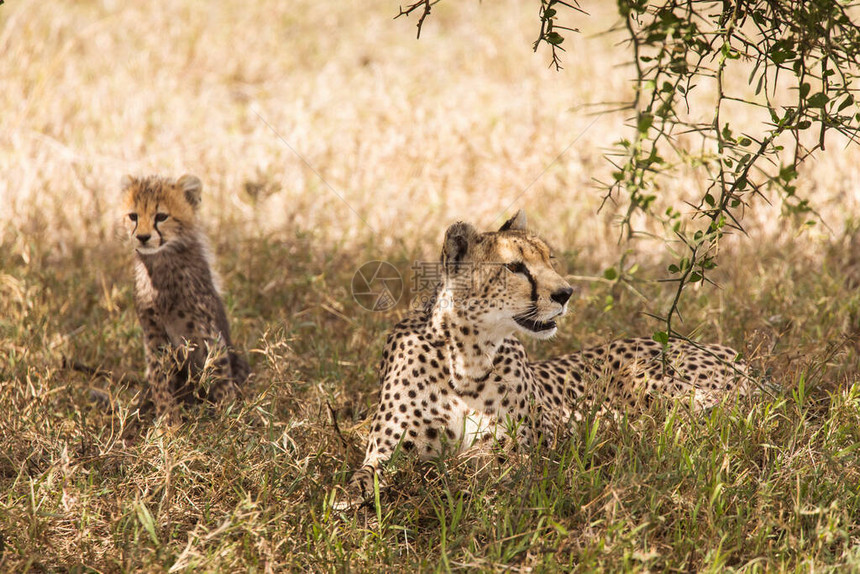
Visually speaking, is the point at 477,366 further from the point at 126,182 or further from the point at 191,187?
the point at 126,182

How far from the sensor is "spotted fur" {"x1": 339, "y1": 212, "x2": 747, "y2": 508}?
10.5 ft

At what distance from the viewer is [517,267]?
10.7 feet

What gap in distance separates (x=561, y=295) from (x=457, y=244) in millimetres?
422

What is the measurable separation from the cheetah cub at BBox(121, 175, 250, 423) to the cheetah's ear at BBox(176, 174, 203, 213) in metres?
0.05

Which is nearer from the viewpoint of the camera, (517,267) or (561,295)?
(561,295)

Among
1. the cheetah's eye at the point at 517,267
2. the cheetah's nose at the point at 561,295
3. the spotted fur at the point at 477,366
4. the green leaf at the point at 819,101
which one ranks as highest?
the green leaf at the point at 819,101

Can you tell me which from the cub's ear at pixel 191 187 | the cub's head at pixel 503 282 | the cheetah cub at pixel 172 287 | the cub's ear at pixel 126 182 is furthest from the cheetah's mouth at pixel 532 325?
the cub's ear at pixel 126 182

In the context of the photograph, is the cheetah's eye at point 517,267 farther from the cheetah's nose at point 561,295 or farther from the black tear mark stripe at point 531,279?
the cheetah's nose at point 561,295

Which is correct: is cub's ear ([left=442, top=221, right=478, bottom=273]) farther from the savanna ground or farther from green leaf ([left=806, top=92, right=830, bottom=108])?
green leaf ([left=806, top=92, right=830, bottom=108])

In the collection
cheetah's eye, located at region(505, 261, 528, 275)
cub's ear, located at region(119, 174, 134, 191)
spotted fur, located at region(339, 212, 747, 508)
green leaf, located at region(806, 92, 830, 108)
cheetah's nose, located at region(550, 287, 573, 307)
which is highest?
green leaf, located at region(806, 92, 830, 108)

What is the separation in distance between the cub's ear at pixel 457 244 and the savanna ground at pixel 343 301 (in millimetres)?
547

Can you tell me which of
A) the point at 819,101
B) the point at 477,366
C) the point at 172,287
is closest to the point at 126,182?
the point at 172,287

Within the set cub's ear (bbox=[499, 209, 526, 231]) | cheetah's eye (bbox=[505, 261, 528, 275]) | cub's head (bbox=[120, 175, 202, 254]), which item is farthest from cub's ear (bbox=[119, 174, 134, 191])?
cheetah's eye (bbox=[505, 261, 528, 275])

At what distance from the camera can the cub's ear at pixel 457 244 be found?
3.29 m
